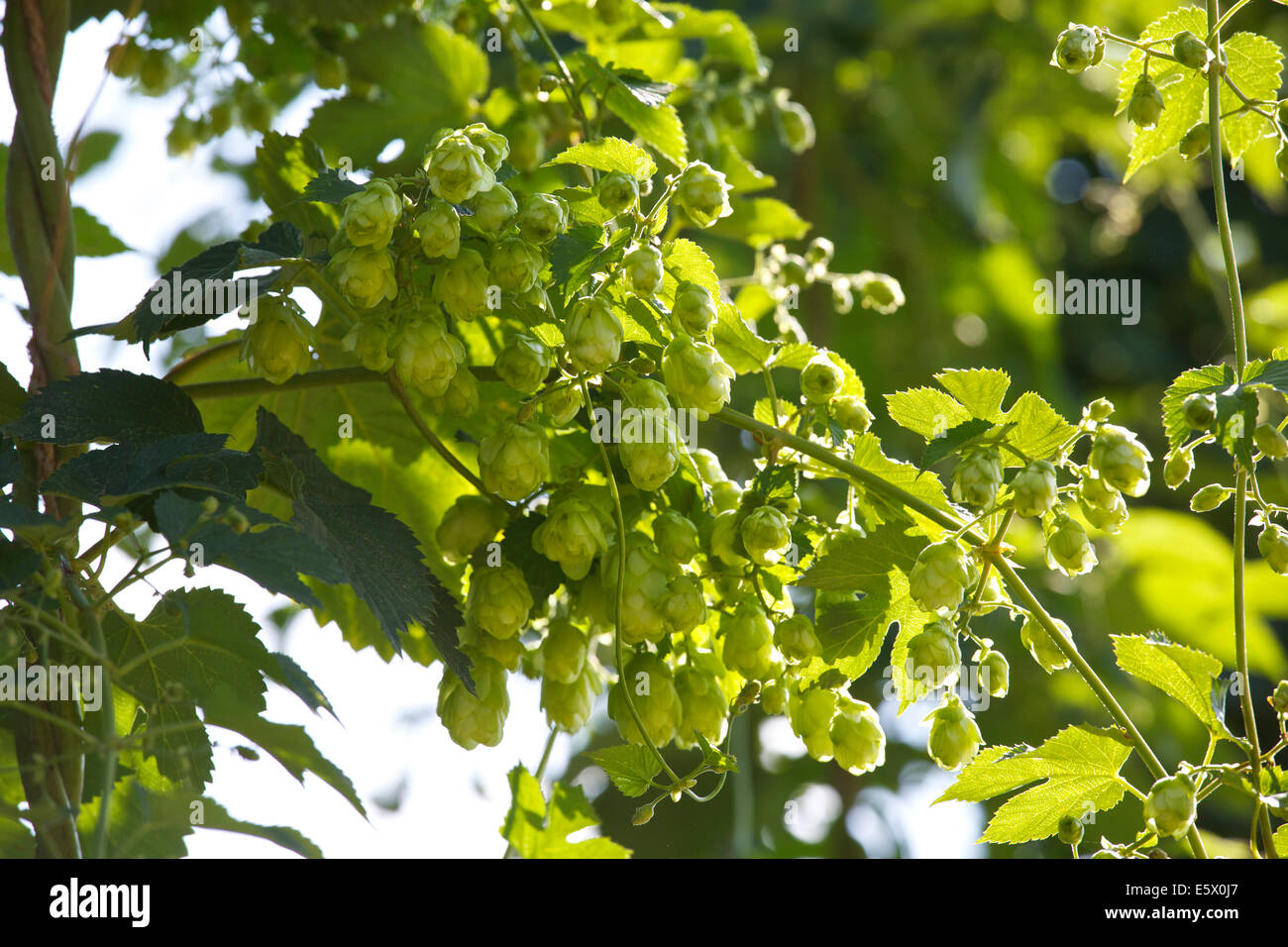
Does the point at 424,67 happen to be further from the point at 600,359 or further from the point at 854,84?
the point at 854,84

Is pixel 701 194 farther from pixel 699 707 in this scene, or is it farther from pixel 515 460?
pixel 699 707

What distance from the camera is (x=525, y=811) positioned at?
30.6 inches

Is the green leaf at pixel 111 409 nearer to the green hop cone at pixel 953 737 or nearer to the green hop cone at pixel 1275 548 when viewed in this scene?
the green hop cone at pixel 953 737

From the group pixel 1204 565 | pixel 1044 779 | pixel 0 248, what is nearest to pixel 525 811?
pixel 1044 779

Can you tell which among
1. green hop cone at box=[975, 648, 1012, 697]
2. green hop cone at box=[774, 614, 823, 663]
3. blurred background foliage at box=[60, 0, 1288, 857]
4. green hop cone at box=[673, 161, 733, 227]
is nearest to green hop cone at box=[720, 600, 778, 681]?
green hop cone at box=[774, 614, 823, 663]

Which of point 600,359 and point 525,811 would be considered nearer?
point 600,359

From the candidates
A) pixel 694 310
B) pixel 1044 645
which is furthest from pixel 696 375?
pixel 1044 645

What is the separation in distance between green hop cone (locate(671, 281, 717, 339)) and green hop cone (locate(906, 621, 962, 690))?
190 millimetres

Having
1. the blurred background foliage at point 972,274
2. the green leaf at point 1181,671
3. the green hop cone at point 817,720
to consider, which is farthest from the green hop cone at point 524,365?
the blurred background foliage at point 972,274

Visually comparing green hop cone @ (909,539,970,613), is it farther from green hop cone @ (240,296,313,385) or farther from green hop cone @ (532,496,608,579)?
green hop cone @ (240,296,313,385)

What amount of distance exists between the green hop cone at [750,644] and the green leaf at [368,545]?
0.14 metres

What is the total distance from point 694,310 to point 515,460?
121mm

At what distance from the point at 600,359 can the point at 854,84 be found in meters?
1.67

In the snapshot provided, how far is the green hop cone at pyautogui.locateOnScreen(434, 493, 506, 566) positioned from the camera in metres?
0.69
